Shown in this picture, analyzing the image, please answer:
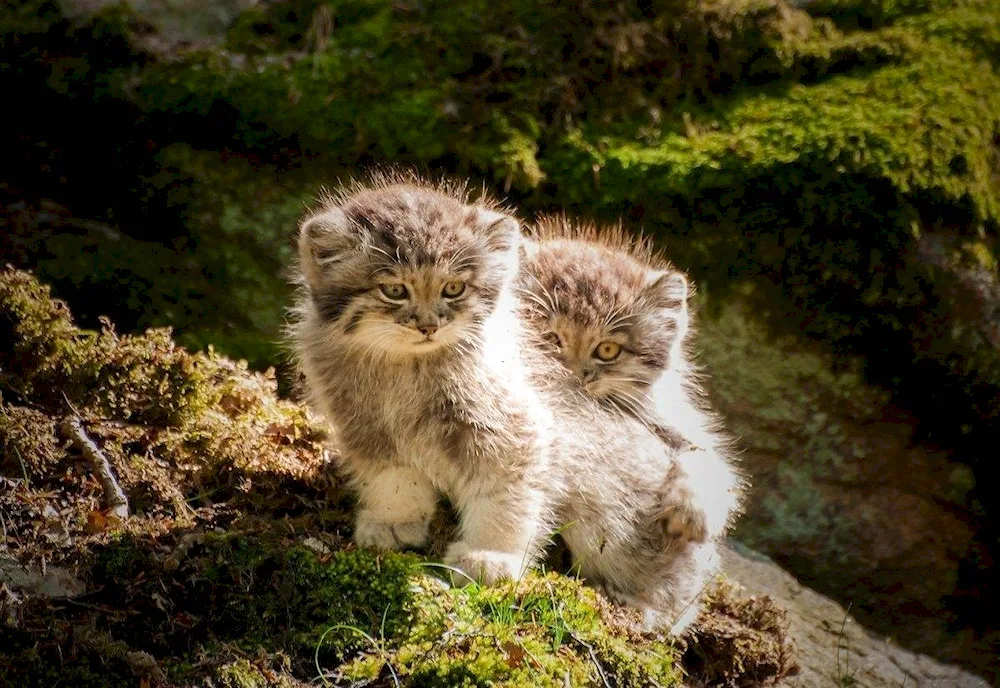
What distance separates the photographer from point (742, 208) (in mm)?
5406

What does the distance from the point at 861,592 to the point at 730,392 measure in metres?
1.41

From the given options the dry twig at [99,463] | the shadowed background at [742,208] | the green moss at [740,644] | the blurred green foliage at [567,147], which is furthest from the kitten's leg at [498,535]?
the shadowed background at [742,208]

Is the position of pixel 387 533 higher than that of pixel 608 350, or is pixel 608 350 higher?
pixel 608 350

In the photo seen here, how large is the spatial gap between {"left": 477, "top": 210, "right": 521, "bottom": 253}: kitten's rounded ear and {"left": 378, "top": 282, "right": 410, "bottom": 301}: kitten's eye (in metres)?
0.40

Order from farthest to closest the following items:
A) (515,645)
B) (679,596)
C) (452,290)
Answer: (679,596)
(452,290)
(515,645)

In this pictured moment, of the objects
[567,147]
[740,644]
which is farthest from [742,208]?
[740,644]

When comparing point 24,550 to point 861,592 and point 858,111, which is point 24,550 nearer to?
point 861,592

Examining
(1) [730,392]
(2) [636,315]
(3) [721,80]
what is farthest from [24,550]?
(3) [721,80]

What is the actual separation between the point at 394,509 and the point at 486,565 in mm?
508

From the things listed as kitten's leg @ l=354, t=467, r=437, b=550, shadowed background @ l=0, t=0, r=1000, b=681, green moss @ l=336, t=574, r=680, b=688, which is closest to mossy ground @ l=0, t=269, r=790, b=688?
green moss @ l=336, t=574, r=680, b=688

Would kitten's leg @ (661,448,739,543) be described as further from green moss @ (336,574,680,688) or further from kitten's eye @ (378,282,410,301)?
kitten's eye @ (378,282,410,301)

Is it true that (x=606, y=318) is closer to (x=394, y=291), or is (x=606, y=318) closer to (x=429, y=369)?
(x=429, y=369)

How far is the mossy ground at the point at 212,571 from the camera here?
297 centimetres

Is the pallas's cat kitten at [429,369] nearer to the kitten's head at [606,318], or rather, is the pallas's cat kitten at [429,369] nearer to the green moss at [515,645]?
the green moss at [515,645]
